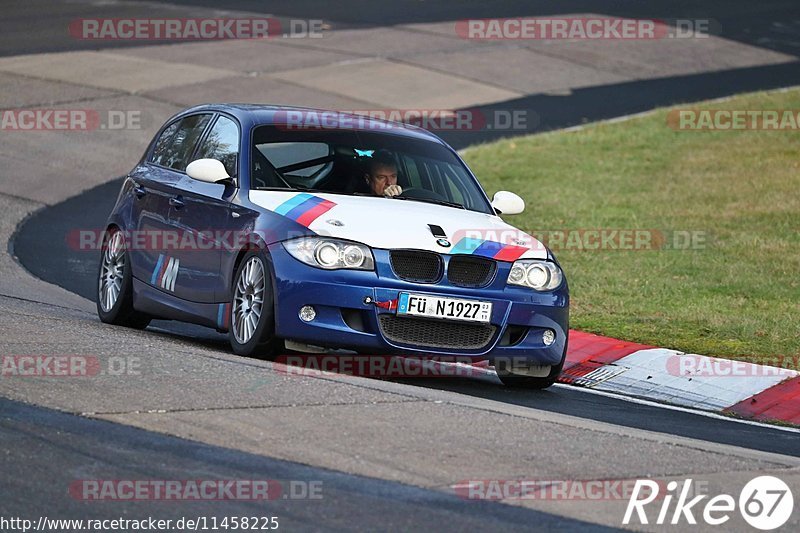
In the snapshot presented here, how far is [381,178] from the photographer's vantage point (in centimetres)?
1039

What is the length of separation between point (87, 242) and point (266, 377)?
8.30 m

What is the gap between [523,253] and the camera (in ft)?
31.9

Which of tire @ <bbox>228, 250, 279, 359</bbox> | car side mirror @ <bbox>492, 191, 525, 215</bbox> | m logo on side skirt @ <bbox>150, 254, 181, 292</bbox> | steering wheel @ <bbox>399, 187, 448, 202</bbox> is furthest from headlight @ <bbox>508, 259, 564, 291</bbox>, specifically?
m logo on side skirt @ <bbox>150, 254, 181, 292</bbox>

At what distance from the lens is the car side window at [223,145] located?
10.4 metres

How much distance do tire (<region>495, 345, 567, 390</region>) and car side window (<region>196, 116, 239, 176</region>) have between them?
2187 millimetres

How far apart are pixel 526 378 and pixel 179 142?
10.4 feet

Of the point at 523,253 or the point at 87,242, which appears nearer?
the point at 523,253

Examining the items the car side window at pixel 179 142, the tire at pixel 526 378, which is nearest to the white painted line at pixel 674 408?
the tire at pixel 526 378

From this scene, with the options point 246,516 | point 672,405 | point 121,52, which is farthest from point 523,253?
point 121,52

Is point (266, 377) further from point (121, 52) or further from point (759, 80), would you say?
point (759, 80)

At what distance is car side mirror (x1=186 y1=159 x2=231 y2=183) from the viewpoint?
10008mm

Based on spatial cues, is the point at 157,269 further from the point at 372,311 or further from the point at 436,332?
the point at 436,332

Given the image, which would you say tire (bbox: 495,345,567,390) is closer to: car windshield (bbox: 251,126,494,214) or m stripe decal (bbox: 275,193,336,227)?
car windshield (bbox: 251,126,494,214)

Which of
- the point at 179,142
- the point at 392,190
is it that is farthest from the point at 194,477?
the point at 179,142
